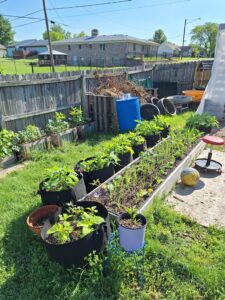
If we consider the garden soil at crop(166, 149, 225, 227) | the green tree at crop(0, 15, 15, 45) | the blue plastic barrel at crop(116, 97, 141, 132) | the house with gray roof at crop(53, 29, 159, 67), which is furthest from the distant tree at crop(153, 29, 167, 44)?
the garden soil at crop(166, 149, 225, 227)

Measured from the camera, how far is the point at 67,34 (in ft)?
271

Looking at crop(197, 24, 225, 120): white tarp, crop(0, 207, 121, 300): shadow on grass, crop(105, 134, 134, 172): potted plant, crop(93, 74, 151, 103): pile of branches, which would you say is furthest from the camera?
crop(197, 24, 225, 120): white tarp

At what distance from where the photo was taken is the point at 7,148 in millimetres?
4277

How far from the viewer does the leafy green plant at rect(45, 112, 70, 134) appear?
5.18 m

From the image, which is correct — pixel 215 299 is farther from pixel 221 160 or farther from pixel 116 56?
pixel 116 56

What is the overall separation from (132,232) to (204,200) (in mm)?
1739

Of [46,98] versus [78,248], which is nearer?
[78,248]

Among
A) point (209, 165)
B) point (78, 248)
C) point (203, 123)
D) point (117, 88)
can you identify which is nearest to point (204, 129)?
point (203, 123)

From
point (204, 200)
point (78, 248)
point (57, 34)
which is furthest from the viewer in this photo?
point (57, 34)

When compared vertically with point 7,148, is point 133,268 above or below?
below

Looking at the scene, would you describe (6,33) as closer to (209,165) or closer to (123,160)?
(123,160)

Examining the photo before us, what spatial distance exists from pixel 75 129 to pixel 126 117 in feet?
4.52

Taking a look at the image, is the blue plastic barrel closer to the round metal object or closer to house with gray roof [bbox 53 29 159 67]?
the round metal object

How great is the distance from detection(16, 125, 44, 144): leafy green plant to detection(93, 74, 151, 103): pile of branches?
2349 mm
